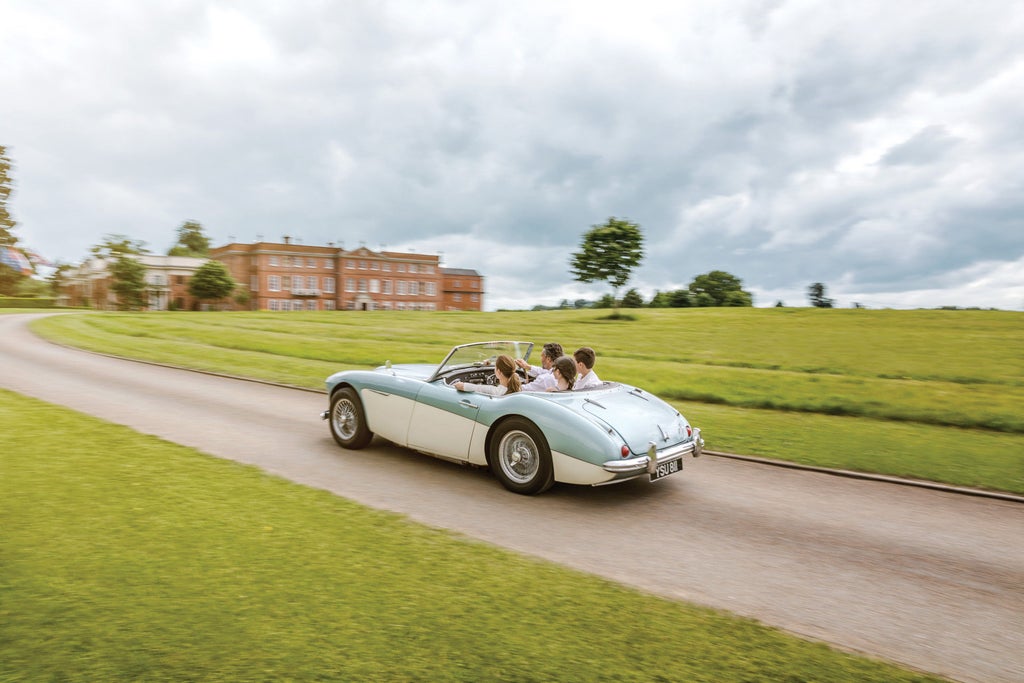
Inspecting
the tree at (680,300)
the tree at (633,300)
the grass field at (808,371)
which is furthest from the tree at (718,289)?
the grass field at (808,371)

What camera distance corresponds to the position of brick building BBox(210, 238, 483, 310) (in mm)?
85625

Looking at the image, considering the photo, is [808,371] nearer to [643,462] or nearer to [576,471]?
[643,462]

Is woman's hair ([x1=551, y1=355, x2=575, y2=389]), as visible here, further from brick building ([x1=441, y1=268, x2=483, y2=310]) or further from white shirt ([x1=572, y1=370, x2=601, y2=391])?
brick building ([x1=441, y1=268, x2=483, y2=310])

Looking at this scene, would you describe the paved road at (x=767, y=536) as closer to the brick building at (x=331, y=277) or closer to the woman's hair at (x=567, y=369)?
the woman's hair at (x=567, y=369)

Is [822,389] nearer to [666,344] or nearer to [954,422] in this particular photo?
[954,422]

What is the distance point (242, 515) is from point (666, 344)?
26516 millimetres

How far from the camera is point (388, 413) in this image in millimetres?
6922

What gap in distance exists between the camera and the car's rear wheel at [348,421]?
729 centimetres

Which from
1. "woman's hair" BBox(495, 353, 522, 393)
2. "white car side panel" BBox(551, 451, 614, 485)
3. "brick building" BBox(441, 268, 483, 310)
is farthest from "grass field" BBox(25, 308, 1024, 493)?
"brick building" BBox(441, 268, 483, 310)

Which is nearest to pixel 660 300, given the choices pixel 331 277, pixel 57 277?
pixel 331 277

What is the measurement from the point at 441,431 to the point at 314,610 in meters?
3.19

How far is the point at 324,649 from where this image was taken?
2.85m

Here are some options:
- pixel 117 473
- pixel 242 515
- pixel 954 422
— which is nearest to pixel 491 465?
pixel 242 515

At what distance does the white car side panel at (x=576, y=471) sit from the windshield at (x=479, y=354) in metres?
1.84
